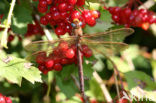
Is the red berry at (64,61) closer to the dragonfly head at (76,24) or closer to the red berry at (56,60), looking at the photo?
the red berry at (56,60)

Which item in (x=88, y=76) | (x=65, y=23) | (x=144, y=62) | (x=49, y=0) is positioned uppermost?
(x=49, y=0)

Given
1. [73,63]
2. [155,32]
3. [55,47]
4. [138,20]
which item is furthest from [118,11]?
[155,32]

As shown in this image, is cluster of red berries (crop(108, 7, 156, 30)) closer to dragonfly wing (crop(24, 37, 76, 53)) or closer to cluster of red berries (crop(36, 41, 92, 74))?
cluster of red berries (crop(36, 41, 92, 74))

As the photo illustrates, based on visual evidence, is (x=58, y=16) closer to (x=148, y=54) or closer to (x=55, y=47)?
(x=55, y=47)

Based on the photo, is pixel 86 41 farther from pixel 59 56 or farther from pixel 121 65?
pixel 121 65

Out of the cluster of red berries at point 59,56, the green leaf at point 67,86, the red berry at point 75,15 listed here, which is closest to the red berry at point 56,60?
the cluster of red berries at point 59,56

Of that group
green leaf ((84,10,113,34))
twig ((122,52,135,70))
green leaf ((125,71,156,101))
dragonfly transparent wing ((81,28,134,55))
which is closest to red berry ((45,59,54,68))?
dragonfly transparent wing ((81,28,134,55))

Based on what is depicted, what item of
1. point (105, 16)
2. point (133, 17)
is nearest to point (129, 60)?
point (133, 17)
